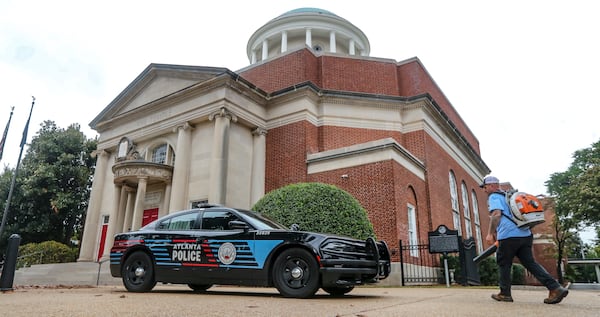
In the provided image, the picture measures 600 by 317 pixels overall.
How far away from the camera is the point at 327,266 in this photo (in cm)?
603

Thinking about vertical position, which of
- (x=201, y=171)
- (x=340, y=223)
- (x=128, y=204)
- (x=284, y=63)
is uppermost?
(x=284, y=63)

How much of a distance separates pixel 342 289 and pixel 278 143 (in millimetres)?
13759

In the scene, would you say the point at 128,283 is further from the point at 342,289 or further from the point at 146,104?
the point at 146,104

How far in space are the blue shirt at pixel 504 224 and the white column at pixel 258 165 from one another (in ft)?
47.0

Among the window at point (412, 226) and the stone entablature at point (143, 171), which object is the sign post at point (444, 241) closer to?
the window at point (412, 226)

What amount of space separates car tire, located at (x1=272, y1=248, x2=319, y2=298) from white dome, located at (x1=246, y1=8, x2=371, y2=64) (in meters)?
26.7

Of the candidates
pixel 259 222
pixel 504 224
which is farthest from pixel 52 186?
pixel 504 224

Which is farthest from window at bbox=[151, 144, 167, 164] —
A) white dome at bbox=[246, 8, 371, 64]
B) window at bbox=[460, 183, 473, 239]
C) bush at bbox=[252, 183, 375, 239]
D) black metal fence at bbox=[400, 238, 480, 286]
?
window at bbox=[460, 183, 473, 239]

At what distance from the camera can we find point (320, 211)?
11539mm

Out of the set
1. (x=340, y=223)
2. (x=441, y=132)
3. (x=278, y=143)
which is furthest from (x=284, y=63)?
(x=340, y=223)

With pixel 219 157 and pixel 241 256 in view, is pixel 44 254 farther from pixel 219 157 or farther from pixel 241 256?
pixel 241 256

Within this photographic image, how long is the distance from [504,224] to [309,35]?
28.0 meters

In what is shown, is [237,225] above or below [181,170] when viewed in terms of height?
below

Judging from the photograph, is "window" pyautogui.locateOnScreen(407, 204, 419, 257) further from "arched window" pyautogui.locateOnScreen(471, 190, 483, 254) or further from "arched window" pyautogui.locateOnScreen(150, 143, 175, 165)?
"arched window" pyautogui.locateOnScreen(150, 143, 175, 165)
